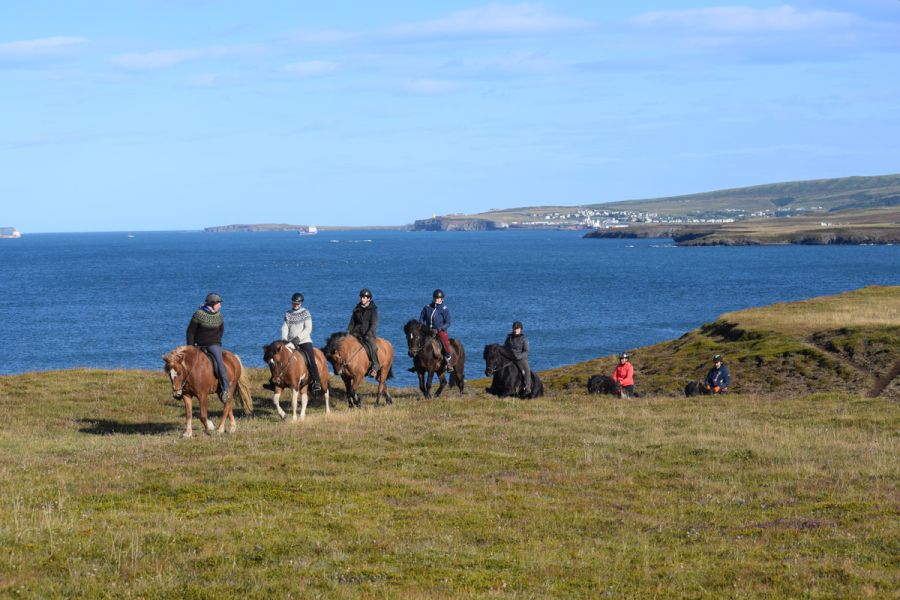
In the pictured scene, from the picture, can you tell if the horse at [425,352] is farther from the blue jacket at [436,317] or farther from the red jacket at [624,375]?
the red jacket at [624,375]

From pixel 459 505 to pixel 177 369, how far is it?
8787 mm

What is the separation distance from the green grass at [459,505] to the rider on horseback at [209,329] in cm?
196

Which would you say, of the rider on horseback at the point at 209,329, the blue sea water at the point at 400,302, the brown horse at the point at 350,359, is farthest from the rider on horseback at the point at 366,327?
the blue sea water at the point at 400,302

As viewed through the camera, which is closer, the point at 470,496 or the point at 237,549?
the point at 237,549

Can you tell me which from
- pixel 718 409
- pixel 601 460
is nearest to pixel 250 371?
pixel 718 409

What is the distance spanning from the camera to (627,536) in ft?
47.8

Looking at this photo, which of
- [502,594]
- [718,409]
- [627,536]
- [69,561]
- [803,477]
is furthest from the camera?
[718,409]

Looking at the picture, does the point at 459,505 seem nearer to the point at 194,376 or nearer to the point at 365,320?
the point at 194,376

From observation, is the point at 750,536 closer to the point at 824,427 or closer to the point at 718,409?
the point at 824,427

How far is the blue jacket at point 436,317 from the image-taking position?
30312 mm

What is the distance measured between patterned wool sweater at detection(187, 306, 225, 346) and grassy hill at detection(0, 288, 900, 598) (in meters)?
2.34

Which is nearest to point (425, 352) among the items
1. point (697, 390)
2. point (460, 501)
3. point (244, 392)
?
point (244, 392)

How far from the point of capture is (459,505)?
16297 mm

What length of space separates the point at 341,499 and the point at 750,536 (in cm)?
633
